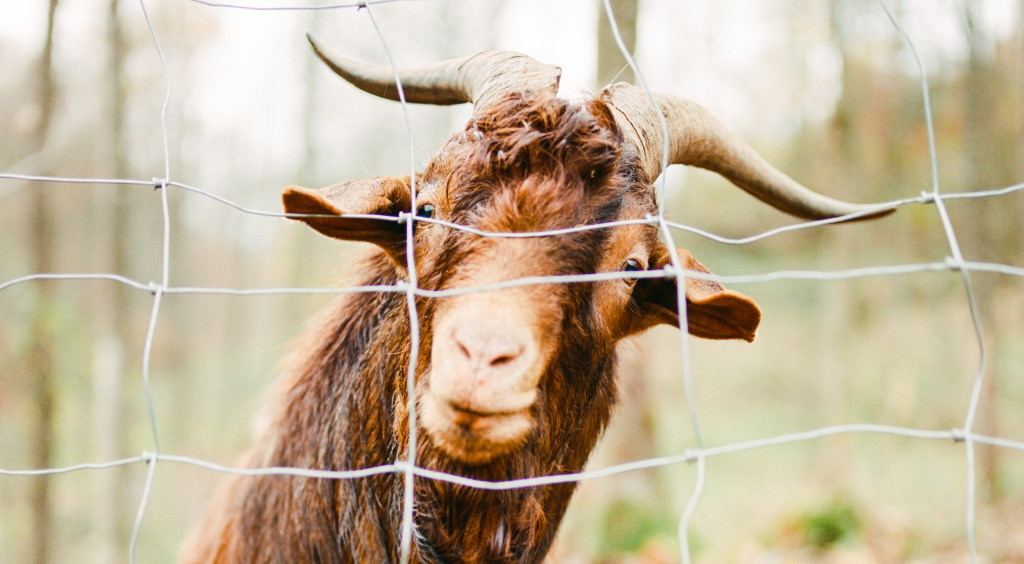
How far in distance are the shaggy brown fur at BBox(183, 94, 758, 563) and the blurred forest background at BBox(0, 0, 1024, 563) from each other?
0.71 m

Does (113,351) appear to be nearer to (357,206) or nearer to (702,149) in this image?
(357,206)

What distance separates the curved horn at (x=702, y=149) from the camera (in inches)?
93.3

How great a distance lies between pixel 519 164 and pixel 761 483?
11.0 meters

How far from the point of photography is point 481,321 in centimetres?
168

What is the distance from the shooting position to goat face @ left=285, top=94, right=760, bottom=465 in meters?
1.69

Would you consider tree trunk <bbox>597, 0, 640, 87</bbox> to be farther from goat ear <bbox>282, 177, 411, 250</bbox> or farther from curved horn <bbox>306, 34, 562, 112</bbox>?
goat ear <bbox>282, 177, 411, 250</bbox>

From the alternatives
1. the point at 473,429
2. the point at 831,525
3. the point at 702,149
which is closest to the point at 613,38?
the point at 702,149

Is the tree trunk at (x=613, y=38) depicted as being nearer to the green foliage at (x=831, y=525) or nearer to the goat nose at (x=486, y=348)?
the goat nose at (x=486, y=348)

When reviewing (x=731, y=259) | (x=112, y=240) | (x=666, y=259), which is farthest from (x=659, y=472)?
(x=731, y=259)

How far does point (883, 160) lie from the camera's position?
1126 cm

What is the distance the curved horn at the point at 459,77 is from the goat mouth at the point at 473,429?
3.56 feet

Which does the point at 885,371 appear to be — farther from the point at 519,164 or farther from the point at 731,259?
the point at 519,164

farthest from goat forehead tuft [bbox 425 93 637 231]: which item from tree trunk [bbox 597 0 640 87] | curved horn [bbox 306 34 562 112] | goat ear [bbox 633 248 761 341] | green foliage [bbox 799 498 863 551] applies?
green foliage [bbox 799 498 863 551]

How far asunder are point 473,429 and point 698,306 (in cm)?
84
